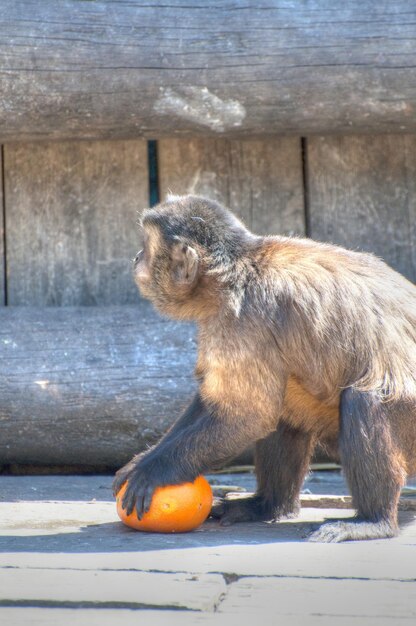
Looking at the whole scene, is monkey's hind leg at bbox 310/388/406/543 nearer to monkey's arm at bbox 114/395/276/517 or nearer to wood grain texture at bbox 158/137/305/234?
monkey's arm at bbox 114/395/276/517

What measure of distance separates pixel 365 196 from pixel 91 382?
1660 millimetres

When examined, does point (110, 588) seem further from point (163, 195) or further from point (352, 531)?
point (163, 195)

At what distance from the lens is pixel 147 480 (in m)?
3.96

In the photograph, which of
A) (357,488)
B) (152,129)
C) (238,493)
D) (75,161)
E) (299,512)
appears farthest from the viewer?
(75,161)

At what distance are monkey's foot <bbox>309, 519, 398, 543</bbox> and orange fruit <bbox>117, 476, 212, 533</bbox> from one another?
42 cm

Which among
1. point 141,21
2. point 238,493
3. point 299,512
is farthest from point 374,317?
point 141,21

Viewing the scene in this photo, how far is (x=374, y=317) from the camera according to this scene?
4.03 meters

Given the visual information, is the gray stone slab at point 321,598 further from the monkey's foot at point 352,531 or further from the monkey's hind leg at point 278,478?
the monkey's hind leg at point 278,478

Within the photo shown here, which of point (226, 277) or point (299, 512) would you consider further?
point (299, 512)

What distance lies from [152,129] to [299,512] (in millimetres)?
1906

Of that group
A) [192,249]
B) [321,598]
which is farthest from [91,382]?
[321,598]

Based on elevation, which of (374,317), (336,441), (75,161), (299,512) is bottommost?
(299,512)

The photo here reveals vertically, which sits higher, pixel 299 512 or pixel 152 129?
pixel 152 129

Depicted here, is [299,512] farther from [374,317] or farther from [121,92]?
[121,92]
